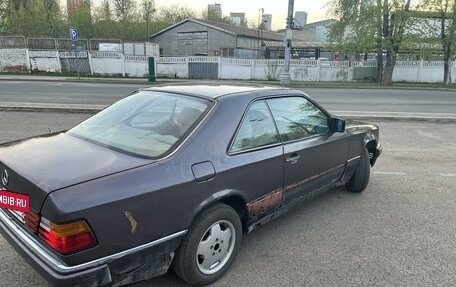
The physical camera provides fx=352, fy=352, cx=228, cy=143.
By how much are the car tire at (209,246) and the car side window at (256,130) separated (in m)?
0.54

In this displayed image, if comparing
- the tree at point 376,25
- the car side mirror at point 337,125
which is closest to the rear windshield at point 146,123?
the car side mirror at point 337,125

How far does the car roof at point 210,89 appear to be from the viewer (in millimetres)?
3082

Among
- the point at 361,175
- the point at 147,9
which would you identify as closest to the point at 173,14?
the point at 147,9

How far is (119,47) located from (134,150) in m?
28.9

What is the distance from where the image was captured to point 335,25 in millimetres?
27188

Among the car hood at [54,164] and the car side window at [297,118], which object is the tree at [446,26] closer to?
the car side window at [297,118]

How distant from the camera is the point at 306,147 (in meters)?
3.46

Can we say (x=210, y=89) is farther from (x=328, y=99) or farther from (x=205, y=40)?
(x=205, y=40)

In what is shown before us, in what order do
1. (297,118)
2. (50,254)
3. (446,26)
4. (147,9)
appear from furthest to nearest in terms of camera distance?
(147,9), (446,26), (297,118), (50,254)

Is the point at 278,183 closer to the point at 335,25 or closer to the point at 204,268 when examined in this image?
the point at 204,268

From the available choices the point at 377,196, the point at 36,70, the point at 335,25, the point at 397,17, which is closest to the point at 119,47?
the point at 36,70

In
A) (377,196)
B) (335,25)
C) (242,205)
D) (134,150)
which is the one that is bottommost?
(377,196)

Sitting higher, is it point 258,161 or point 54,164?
point 54,164

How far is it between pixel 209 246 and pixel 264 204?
67 centimetres
